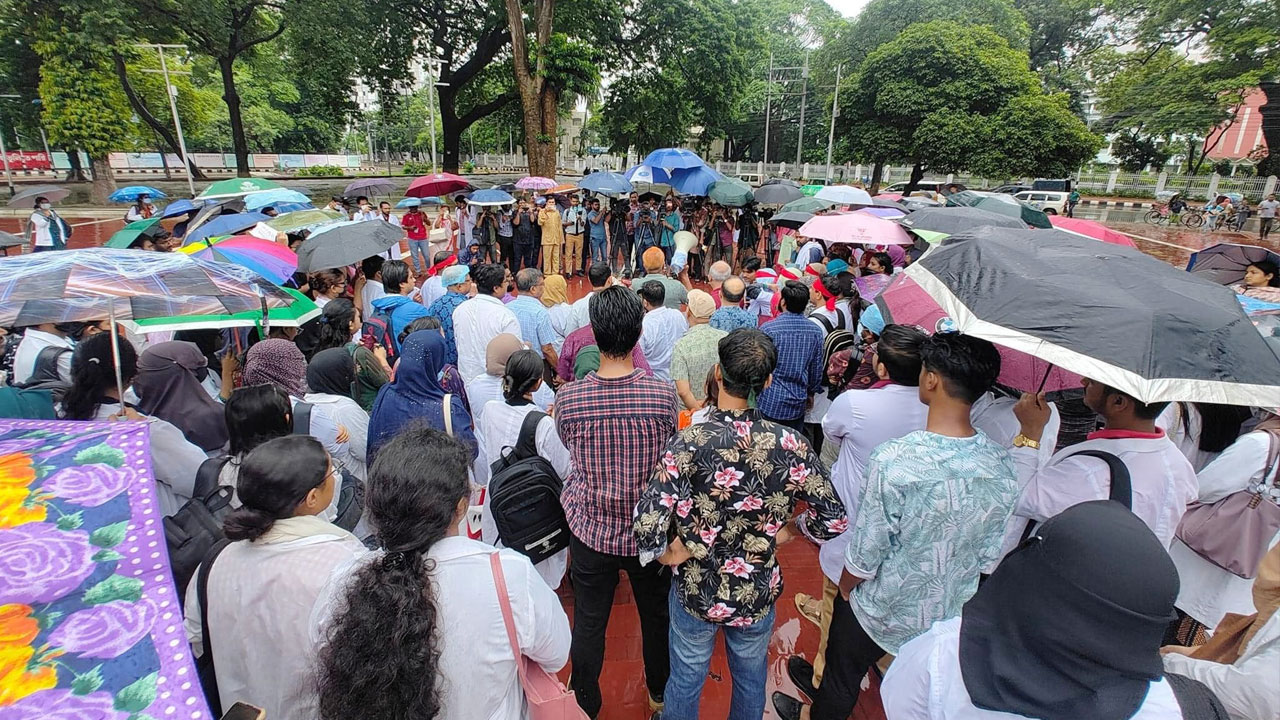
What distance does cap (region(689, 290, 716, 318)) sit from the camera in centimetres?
405

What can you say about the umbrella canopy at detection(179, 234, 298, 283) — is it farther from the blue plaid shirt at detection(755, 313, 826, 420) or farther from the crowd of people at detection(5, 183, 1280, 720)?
the blue plaid shirt at detection(755, 313, 826, 420)

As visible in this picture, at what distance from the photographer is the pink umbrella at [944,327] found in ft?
8.32

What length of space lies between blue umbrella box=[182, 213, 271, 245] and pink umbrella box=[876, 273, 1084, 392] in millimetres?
6467

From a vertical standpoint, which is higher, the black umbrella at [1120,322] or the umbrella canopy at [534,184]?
the umbrella canopy at [534,184]

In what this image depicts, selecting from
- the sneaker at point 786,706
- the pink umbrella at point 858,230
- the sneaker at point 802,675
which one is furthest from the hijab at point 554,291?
A: the sneaker at point 786,706

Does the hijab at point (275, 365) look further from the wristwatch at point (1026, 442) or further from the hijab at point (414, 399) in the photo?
the wristwatch at point (1026, 442)

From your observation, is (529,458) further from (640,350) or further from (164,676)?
(640,350)

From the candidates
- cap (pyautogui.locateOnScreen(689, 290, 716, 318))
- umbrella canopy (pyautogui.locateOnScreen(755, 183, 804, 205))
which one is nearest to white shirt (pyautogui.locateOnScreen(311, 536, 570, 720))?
cap (pyautogui.locateOnScreen(689, 290, 716, 318))

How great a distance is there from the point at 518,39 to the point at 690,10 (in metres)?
7.21

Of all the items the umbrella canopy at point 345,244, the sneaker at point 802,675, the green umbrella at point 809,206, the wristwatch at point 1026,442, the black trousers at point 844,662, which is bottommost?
the sneaker at point 802,675

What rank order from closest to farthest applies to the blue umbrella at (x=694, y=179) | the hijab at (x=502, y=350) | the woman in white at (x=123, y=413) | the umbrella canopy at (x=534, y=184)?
the woman in white at (x=123, y=413) → the hijab at (x=502, y=350) → the blue umbrella at (x=694, y=179) → the umbrella canopy at (x=534, y=184)

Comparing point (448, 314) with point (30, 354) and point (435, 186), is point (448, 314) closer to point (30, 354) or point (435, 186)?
point (30, 354)

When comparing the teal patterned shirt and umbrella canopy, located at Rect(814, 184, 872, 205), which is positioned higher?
umbrella canopy, located at Rect(814, 184, 872, 205)

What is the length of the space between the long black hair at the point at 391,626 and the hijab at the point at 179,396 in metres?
2.00
